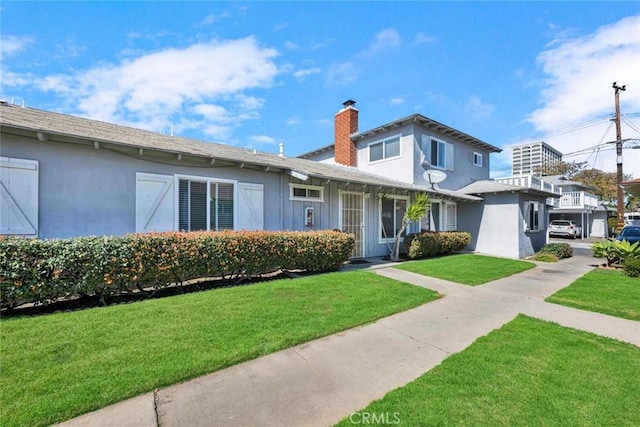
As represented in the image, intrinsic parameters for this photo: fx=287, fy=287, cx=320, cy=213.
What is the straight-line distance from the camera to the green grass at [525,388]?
2492mm

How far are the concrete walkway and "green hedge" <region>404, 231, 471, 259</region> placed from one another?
589cm

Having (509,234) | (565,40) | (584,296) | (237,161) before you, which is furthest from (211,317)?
(565,40)

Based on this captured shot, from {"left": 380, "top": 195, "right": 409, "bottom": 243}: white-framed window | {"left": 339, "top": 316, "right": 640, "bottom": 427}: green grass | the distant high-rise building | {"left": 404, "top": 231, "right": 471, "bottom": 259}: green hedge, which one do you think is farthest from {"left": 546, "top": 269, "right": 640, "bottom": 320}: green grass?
the distant high-rise building

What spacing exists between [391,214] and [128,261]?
10326 mm

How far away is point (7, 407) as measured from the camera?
7.96 feet

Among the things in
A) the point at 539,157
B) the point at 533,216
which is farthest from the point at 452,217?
the point at 539,157

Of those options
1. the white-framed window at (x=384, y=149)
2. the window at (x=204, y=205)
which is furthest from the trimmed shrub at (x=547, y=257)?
the window at (x=204, y=205)

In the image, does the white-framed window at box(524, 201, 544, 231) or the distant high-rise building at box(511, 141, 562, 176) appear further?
the distant high-rise building at box(511, 141, 562, 176)

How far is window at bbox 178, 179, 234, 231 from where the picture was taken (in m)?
7.71

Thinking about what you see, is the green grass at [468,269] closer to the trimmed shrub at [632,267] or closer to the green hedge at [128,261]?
the trimmed shrub at [632,267]

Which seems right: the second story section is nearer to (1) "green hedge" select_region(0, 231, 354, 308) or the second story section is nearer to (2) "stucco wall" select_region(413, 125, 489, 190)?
(2) "stucco wall" select_region(413, 125, 489, 190)

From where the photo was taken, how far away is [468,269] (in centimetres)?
977

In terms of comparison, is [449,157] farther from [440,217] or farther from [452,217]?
[440,217]

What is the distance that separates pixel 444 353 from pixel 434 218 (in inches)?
484
